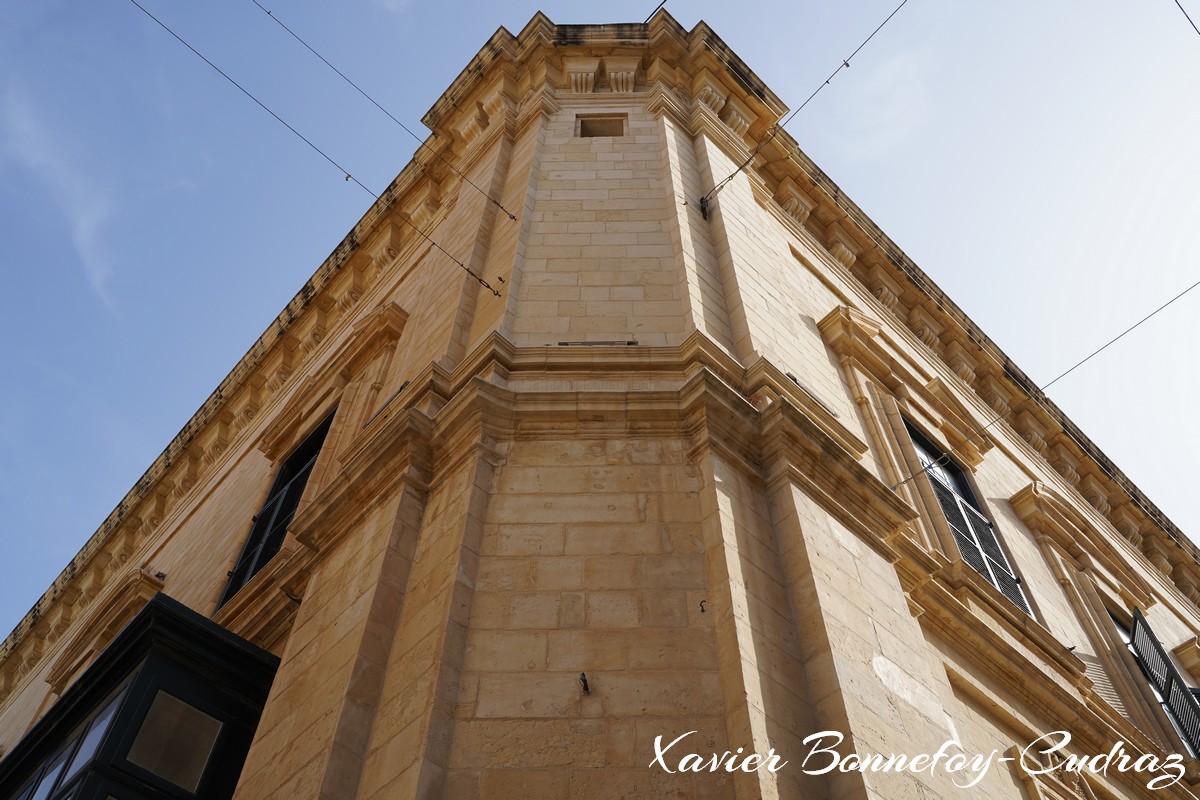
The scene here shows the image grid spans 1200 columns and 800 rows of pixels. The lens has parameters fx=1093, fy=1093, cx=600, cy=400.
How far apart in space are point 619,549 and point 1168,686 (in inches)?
299

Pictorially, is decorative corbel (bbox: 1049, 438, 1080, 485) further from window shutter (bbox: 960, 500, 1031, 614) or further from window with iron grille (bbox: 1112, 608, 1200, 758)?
window shutter (bbox: 960, 500, 1031, 614)

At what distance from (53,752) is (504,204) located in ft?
21.4

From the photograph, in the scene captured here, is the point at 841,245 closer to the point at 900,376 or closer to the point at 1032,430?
the point at 900,376

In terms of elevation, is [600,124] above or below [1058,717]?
above

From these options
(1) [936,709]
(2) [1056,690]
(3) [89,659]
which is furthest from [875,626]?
(3) [89,659]

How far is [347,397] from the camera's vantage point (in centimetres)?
1179

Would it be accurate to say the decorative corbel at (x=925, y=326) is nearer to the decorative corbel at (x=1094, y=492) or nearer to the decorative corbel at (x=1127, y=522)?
the decorative corbel at (x=1094, y=492)

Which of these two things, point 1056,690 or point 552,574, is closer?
point 552,574

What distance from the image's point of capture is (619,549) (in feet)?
20.6

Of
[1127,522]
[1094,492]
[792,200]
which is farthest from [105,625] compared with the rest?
[1127,522]

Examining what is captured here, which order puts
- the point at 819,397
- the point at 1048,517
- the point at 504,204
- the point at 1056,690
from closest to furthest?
1. the point at 1056,690
2. the point at 819,397
3. the point at 504,204
4. the point at 1048,517

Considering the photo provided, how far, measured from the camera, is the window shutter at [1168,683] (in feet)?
35.3

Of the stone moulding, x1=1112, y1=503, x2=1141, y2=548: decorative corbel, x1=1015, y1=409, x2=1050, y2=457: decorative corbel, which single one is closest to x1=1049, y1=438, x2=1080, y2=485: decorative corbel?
x1=1015, y1=409, x2=1050, y2=457: decorative corbel

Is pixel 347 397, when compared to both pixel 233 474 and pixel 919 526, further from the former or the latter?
pixel 919 526
